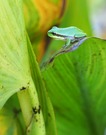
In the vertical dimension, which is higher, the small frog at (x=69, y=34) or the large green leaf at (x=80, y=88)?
the small frog at (x=69, y=34)

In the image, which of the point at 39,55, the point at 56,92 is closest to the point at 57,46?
the point at 39,55

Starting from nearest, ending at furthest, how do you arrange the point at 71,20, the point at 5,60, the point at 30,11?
the point at 5,60
the point at 30,11
the point at 71,20

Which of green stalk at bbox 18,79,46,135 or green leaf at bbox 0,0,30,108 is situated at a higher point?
green leaf at bbox 0,0,30,108

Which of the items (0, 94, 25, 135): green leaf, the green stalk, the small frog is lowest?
(0, 94, 25, 135): green leaf

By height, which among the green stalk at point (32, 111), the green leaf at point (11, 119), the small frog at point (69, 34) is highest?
the small frog at point (69, 34)

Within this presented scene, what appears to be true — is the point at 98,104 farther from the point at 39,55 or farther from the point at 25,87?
the point at 39,55
